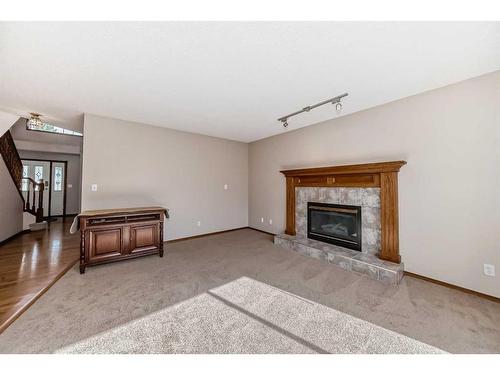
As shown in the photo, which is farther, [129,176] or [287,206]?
[287,206]

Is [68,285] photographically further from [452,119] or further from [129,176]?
[452,119]

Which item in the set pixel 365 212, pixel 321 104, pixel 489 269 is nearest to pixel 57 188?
pixel 321 104

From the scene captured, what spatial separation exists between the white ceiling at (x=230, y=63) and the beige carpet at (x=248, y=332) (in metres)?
2.56

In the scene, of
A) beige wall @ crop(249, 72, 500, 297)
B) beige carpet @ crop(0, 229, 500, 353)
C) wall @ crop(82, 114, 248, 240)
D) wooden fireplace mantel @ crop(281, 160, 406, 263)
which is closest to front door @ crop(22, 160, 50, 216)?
wall @ crop(82, 114, 248, 240)

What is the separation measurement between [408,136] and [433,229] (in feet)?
4.41

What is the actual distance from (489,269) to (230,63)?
374 centimetres

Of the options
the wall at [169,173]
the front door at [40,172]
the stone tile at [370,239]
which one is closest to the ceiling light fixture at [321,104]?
the stone tile at [370,239]

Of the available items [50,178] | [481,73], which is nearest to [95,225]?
[481,73]

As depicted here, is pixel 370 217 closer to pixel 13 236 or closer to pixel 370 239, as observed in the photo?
pixel 370 239

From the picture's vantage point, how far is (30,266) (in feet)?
10.0

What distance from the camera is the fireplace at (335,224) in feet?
11.2

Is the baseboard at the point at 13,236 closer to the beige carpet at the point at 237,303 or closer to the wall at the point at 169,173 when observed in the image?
the wall at the point at 169,173

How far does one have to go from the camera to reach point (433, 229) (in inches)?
105

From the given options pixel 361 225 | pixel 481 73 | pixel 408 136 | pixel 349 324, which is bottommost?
pixel 349 324
